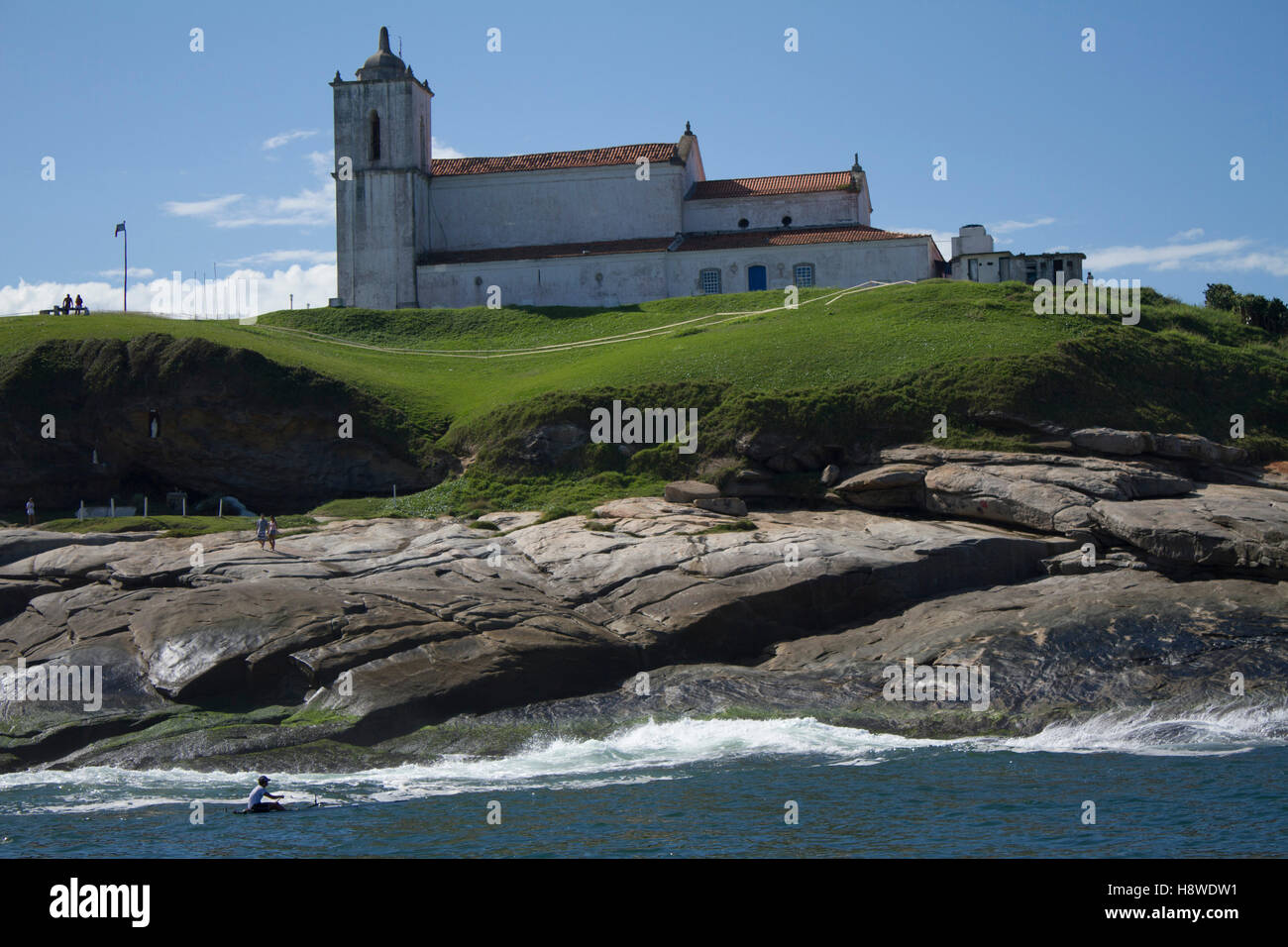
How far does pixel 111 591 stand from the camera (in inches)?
1113

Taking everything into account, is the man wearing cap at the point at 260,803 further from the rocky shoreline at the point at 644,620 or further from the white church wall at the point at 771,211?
the white church wall at the point at 771,211

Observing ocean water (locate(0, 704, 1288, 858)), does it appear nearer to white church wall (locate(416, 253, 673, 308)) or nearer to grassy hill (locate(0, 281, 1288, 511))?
grassy hill (locate(0, 281, 1288, 511))

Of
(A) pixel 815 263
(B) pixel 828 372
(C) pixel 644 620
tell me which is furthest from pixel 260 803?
(A) pixel 815 263

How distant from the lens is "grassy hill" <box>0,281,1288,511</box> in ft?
123

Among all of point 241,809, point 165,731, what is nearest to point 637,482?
point 165,731

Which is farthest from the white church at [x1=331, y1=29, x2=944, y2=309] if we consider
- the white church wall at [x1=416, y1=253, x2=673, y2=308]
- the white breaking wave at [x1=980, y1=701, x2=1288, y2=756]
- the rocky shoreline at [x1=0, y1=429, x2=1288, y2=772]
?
the white breaking wave at [x1=980, y1=701, x2=1288, y2=756]

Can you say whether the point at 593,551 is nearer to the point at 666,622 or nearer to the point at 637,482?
the point at 666,622

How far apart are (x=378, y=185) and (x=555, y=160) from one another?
10260 millimetres

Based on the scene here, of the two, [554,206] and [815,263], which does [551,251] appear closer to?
[554,206]

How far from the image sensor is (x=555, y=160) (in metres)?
70.4

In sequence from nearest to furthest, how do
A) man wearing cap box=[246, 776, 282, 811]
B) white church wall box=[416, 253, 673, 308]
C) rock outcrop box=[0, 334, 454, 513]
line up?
man wearing cap box=[246, 776, 282, 811] → rock outcrop box=[0, 334, 454, 513] → white church wall box=[416, 253, 673, 308]

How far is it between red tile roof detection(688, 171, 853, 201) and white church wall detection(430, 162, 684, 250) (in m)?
2.14

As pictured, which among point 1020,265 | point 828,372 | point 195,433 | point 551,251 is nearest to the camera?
point 828,372

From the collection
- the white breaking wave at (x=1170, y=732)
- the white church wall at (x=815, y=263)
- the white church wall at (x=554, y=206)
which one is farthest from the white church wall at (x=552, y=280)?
the white breaking wave at (x=1170, y=732)
